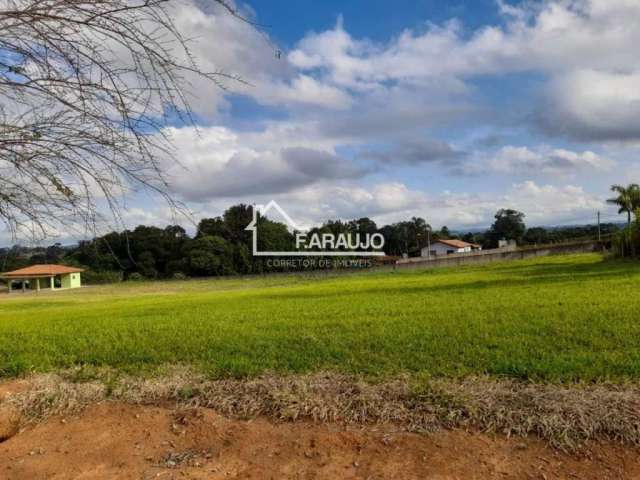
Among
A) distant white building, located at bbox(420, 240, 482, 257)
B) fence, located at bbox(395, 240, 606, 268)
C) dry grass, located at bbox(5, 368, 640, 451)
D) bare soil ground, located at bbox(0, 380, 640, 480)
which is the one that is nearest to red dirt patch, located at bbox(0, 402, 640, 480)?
bare soil ground, located at bbox(0, 380, 640, 480)

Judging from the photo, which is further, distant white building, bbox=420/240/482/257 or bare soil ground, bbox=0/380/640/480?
distant white building, bbox=420/240/482/257

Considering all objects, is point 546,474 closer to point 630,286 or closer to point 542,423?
point 542,423

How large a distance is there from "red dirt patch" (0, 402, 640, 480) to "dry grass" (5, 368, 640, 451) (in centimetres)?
12

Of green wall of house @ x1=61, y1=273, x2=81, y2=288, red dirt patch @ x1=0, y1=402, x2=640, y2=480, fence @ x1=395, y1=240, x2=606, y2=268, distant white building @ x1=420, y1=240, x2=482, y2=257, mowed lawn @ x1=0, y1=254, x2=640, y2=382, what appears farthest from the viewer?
distant white building @ x1=420, y1=240, x2=482, y2=257

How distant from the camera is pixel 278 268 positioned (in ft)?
187

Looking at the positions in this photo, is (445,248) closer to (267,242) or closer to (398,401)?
(267,242)

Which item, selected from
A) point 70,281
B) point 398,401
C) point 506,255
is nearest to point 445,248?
point 506,255

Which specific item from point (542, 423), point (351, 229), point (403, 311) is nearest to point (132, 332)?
point (403, 311)

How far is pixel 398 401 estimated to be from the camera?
3373 mm

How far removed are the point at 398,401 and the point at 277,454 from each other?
37.6 inches

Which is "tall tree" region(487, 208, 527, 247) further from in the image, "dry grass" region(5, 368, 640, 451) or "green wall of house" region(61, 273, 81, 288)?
"dry grass" region(5, 368, 640, 451)

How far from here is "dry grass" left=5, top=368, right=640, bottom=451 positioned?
2.93 meters

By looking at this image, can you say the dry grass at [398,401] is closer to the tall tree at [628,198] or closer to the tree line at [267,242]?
the tree line at [267,242]

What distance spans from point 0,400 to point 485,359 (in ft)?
13.3
